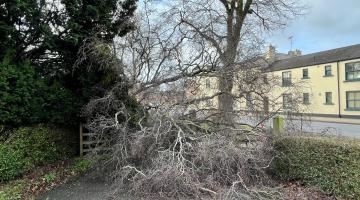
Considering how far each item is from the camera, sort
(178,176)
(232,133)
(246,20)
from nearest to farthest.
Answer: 1. (178,176)
2. (232,133)
3. (246,20)

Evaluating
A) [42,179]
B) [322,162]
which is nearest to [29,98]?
[42,179]

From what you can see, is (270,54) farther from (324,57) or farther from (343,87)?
(324,57)

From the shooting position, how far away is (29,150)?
9.37 meters

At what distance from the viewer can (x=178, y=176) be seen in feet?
22.6

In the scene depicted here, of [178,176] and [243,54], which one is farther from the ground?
[243,54]

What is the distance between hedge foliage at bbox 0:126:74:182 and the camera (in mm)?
8594

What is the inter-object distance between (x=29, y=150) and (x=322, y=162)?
766 centimetres

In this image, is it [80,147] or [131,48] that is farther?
[80,147]

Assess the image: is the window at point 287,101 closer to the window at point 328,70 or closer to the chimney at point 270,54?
the chimney at point 270,54

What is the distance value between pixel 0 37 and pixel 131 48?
3.70 metres

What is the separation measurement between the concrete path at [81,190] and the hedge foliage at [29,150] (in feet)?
5.04

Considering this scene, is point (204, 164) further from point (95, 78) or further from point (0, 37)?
point (0, 37)

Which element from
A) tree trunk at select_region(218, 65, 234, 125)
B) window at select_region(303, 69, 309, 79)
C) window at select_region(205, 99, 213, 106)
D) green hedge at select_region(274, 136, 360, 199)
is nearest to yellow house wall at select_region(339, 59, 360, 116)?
window at select_region(303, 69, 309, 79)

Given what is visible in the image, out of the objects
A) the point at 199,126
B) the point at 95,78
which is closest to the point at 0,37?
the point at 95,78
